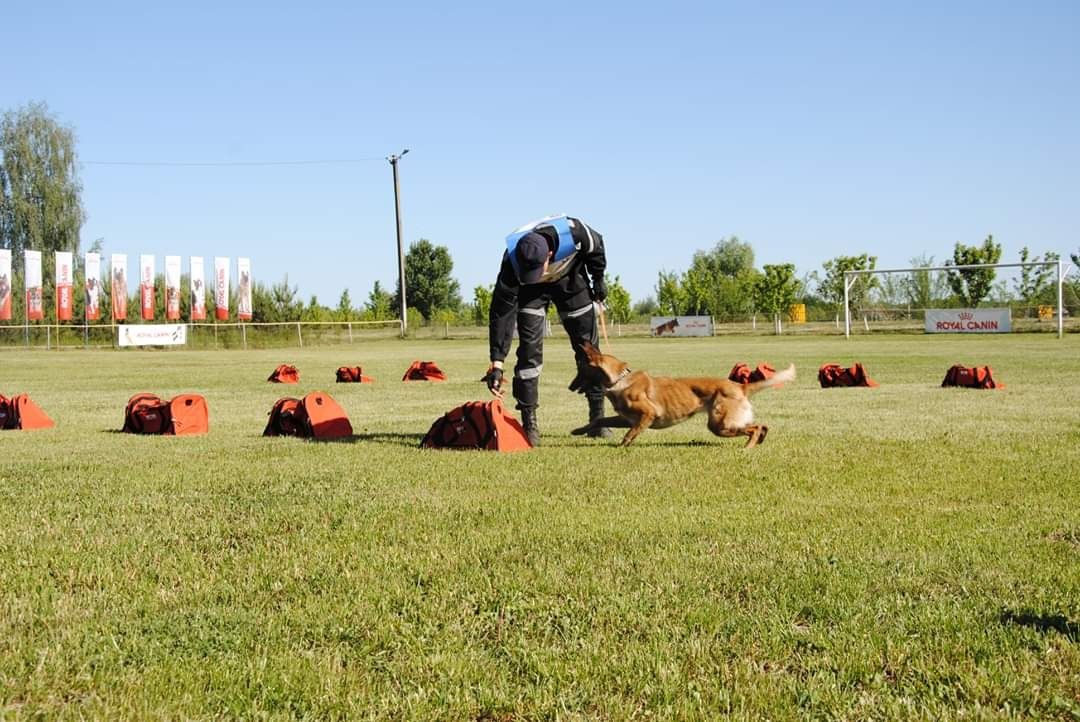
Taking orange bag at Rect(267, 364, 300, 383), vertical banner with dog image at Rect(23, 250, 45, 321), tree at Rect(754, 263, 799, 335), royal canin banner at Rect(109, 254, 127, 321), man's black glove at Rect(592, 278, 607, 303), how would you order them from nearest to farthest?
man's black glove at Rect(592, 278, 607, 303)
orange bag at Rect(267, 364, 300, 383)
vertical banner with dog image at Rect(23, 250, 45, 321)
royal canin banner at Rect(109, 254, 127, 321)
tree at Rect(754, 263, 799, 335)

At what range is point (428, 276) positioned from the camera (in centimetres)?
9794

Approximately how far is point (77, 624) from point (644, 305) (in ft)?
375

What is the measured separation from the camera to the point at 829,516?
5812mm

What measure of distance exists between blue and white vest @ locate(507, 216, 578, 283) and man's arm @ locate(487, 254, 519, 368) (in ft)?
0.38

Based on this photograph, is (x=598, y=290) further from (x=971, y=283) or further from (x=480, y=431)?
(x=971, y=283)

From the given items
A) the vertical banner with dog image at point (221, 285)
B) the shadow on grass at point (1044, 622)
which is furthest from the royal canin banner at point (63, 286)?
the shadow on grass at point (1044, 622)

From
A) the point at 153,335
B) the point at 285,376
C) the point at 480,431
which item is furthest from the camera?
the point at 153,335

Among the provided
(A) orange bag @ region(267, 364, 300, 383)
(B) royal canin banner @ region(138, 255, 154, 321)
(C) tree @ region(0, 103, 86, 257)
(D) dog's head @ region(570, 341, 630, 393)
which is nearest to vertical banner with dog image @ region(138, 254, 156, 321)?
(B) royal canin banner @ region(138, 255, 154, 321)

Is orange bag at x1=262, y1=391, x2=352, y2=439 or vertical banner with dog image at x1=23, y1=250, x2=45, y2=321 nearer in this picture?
orange bag at x1=262, y1=391, x2=352, y2=439

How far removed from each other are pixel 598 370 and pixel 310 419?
3058mm

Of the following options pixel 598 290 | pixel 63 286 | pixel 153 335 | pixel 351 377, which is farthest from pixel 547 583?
pixel 63 286

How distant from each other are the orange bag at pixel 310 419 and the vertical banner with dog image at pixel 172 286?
5108 cm

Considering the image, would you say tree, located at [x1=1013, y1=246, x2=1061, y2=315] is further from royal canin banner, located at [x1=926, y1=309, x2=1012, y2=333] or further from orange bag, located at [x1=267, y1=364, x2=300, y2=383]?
orange bag, located at [x1=267, y1=364, x2=300, y2=383]

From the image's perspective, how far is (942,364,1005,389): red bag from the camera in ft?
53.8
